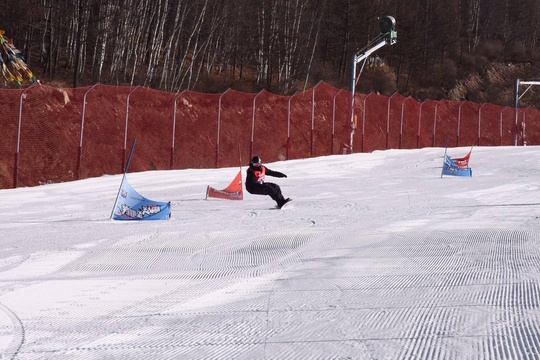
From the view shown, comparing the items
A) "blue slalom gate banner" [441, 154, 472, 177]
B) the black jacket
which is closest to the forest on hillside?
"blue slalom gate banner" [441, 154, 472, 177]

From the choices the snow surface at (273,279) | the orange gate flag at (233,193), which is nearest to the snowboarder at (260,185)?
the snow surface at (273,279)

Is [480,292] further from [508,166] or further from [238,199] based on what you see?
[508,166]

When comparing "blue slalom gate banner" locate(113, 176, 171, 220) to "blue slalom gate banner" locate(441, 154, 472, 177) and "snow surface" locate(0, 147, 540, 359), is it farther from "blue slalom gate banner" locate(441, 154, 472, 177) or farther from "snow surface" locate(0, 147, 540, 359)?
"blue slalom gate banner" locate(441, 154, 472, 177)

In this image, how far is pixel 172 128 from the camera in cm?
2412

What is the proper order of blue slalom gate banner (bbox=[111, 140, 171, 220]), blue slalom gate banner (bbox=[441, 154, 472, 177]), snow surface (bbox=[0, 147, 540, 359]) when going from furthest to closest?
blue slalom gate banner (bbox=[441, 154, 472, 177]) → blue slalom gate banner (bbox=[111, 140, 171, 220]) → snow surface (bbox=[0, 147, 540, 359])

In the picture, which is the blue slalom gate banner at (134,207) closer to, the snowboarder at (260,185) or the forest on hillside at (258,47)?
the snowboarder at (260,185)

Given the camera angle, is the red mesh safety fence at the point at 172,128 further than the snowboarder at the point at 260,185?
Yes

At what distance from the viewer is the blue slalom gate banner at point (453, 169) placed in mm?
24359

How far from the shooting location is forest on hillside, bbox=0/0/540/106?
4134 centimetres

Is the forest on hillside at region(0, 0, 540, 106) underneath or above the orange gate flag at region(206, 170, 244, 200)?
above

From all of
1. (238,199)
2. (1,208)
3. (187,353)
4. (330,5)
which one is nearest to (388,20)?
(238,199)

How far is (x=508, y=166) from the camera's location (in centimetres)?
2939

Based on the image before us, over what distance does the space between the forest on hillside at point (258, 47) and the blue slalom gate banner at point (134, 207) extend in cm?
1802

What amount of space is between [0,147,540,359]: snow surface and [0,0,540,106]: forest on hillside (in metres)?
19.1
